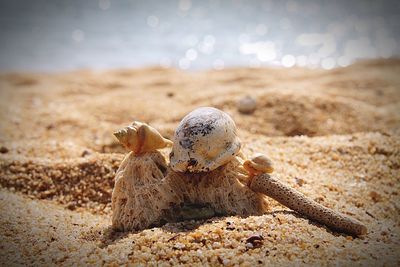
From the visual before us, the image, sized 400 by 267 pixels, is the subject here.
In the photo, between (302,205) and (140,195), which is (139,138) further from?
(302,205)

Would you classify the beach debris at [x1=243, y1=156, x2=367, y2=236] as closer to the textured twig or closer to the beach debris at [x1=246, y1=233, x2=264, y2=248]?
the textured twig

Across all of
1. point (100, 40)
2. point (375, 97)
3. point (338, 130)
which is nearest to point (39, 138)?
point (338, 130)

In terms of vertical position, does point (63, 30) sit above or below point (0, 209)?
above

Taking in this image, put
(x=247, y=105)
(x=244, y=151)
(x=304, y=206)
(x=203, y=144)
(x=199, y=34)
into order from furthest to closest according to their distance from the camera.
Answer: (x=199, y=34), (x=247, y=105), (x=244, y=151), (x=304, y=206), (x=203, y=144)

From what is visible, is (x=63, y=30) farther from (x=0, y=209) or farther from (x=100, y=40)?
(x=0, y=209)

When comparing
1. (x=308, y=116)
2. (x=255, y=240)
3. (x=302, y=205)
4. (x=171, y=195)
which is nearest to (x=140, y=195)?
(x=171, y=195)

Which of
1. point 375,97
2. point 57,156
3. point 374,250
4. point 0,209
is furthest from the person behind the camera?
point 375,97
